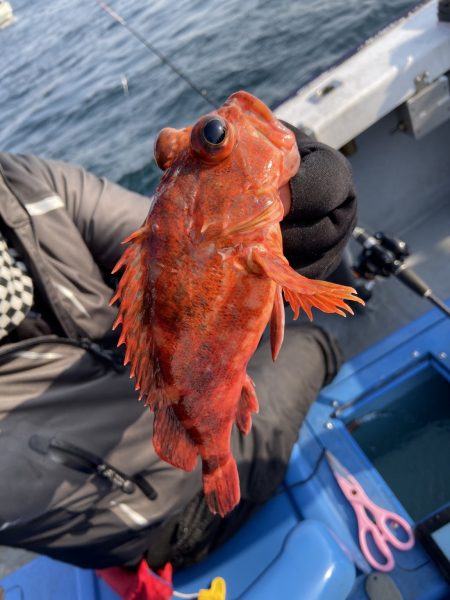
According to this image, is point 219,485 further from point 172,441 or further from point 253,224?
point 253,224

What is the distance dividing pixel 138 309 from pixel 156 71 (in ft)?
35.3

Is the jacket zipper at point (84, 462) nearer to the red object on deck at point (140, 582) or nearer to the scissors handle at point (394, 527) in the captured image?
the red object on deck at point (140, 582)

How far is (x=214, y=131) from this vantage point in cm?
140

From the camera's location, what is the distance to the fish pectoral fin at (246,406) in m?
1.76

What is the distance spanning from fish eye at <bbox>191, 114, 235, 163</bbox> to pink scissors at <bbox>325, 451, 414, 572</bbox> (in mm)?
1938

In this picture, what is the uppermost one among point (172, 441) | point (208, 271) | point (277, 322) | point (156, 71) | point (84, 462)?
point (208, 271)

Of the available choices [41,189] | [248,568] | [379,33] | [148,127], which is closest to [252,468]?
[248,568]

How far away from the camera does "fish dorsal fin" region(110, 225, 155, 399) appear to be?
4.91 feet

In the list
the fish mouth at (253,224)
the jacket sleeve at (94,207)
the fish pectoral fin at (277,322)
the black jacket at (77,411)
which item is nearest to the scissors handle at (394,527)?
the black jacket at (77,411)

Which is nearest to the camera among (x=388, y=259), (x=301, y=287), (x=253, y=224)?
(x=301, y=287)

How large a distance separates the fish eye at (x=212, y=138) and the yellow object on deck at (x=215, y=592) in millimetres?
1951

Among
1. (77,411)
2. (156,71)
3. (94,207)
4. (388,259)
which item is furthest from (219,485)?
(156,71)

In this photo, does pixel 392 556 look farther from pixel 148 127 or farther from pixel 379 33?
pixel 148 127

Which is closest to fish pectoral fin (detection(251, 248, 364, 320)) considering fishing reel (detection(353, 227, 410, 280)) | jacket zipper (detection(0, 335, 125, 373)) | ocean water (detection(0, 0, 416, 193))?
jacket zipper (detection(0, 335, 125, 373))
